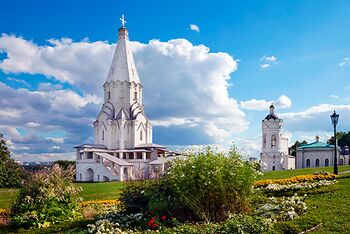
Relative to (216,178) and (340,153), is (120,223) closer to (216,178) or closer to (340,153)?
(216,178)

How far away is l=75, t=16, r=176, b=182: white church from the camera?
183 feet

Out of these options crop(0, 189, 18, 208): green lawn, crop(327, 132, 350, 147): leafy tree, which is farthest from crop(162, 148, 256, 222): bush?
crop(327, 132, 350, 147): leafy tree

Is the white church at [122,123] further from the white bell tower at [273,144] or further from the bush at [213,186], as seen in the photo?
the bush at [213,186]

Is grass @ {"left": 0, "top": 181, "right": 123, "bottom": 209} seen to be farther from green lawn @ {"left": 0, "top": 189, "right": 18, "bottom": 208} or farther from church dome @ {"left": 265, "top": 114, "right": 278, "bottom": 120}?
church dome @ {"left": 265, "top": 114, "right": 278, "bottom": 120}

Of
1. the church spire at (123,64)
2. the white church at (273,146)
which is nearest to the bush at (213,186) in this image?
the white church at (273,146)

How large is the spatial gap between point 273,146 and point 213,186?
2037 inches

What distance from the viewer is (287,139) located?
2445 inches

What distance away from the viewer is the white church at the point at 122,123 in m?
55.8

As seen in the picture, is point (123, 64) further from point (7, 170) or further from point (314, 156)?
A: point (314, 156)

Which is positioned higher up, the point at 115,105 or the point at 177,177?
the point at 115,105

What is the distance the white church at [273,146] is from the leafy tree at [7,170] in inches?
1378

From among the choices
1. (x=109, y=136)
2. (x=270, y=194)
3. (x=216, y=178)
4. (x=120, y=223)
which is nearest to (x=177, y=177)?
(x=216, y=178)

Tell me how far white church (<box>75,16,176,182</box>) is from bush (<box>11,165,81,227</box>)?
42.8 m

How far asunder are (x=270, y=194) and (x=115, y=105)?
49008 mm
